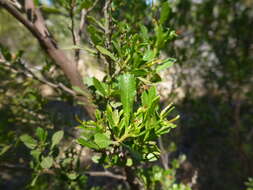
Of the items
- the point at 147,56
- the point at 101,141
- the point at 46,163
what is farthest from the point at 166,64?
the point at 46,163

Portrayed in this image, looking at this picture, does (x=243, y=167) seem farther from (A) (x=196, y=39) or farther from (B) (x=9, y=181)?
(B) (x=9, y=181)

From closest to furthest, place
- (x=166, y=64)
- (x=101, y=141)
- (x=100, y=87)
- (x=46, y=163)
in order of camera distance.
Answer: (x=101, y=141) < (x=100, y=87) < (x=166, y=64) < (x=46, y=163)

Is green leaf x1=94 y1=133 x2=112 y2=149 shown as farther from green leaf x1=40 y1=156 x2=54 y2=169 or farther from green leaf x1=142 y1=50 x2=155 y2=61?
green leaf x1=40 y1=156 x2=54 y2=169

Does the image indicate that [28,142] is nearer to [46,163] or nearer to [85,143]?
[46,163]

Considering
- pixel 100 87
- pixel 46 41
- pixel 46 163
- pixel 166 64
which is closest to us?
pixel 100 87

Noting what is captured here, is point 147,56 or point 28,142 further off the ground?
point 147,56

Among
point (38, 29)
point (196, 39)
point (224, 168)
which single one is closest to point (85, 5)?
point (38, 29)

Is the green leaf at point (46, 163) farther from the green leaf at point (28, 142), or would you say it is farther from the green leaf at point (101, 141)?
the green leaf at point (101, 141)
